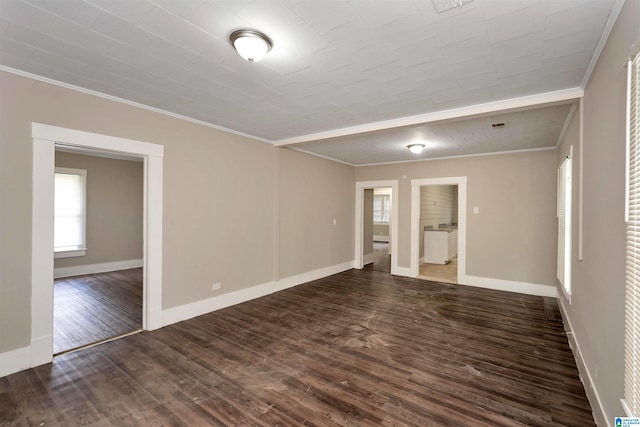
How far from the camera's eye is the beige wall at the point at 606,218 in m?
1.58

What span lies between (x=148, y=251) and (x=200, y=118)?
1.83m

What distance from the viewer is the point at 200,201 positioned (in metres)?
3.95

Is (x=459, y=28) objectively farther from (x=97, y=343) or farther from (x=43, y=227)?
(x=97, y=343)

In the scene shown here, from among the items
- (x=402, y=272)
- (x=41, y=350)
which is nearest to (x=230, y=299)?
(x=41, y=350)

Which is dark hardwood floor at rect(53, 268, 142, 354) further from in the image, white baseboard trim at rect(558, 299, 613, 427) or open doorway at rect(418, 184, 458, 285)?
open doorway at rect(418, 184, 458, 285)

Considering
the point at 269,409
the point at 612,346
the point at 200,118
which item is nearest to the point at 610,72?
the point at 612,346

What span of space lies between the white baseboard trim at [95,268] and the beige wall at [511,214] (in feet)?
24.6

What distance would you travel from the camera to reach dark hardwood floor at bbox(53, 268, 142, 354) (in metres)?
3.30

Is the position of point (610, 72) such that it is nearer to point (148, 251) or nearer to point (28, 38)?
point (28, 38)

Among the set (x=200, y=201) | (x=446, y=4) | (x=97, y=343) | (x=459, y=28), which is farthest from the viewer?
(x=200, y=201)

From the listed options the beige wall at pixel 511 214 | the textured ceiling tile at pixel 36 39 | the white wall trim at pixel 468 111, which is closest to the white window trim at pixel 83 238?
the textured ceiling tile at pixel 36 39

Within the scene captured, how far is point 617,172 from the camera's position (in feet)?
5.44

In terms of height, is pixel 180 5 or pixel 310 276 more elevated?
pixel 180 5

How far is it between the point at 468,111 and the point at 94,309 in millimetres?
5655
